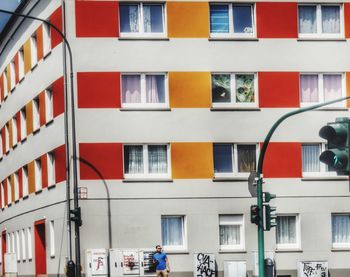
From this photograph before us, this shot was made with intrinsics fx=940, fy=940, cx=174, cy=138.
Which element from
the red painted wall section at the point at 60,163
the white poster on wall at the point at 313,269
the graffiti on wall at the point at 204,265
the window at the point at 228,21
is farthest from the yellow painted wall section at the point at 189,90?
the white poster on wall at the point at 313,269

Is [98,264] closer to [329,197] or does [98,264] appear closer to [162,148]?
[162,148]

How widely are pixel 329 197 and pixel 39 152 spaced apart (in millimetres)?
11991

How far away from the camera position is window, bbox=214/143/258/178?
3488 cm

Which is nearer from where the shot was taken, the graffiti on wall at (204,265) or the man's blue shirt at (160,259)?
the man's blue shirt at (160,259)

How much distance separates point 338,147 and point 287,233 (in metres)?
21.6

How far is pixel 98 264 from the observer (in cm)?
3312

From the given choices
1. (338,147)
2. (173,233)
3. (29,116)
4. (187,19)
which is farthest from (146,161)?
(338,147)

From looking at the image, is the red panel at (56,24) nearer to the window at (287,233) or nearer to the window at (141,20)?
the window at (141,20)

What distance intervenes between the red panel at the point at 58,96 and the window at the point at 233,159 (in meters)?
5.99

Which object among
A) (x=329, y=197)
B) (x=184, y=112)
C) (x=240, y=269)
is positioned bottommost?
(x=240, y=269)

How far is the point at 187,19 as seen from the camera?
34.7 metres

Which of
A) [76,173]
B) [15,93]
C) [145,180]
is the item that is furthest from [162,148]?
[15,93]

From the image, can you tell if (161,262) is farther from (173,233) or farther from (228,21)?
(228,21)

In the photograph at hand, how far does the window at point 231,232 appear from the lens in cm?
3481
